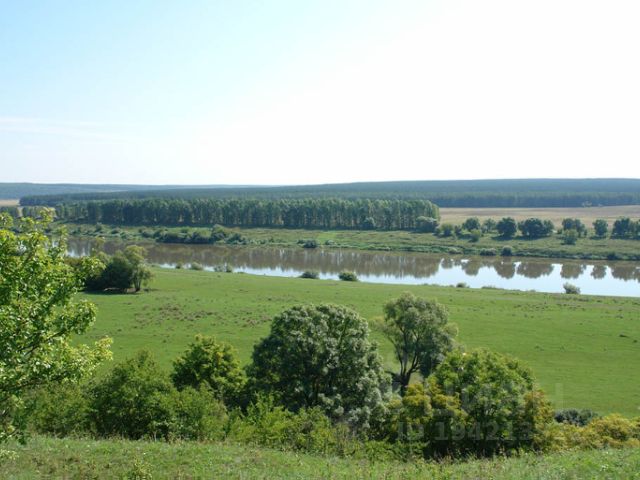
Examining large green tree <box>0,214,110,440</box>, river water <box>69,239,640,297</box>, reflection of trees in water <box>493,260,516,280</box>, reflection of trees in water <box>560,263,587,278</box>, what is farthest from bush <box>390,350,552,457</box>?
reflection of trees in water <box>560,263,587,278</box>

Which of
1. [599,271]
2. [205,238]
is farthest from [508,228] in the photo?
[205,238]

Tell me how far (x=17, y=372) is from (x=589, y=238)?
399 feet

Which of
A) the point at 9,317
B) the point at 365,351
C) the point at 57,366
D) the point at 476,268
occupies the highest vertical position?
the point at 9,317

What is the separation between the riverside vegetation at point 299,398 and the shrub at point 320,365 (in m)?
0.05

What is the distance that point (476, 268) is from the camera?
3541 inches

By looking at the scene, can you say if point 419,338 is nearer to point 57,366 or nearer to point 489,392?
point 489,392

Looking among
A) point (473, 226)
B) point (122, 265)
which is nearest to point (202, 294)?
point (122, 265)

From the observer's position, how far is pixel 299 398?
2228 centimetres

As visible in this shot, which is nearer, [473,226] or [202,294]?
[202,294]

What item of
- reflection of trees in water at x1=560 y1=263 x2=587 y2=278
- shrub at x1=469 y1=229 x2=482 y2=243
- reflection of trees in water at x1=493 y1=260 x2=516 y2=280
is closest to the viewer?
reflection of trees in water at x1=560 y1=263 x2=587 y2=278

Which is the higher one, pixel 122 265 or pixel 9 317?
pixel 9 317

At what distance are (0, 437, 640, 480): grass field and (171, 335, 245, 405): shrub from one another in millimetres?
10821

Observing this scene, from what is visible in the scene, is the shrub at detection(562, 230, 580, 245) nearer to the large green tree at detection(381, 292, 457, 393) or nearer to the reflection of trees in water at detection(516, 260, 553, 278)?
the reflection of trees in water at detection(516, 260, 553, 278)

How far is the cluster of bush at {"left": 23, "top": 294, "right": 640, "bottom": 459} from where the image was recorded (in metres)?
17.8
